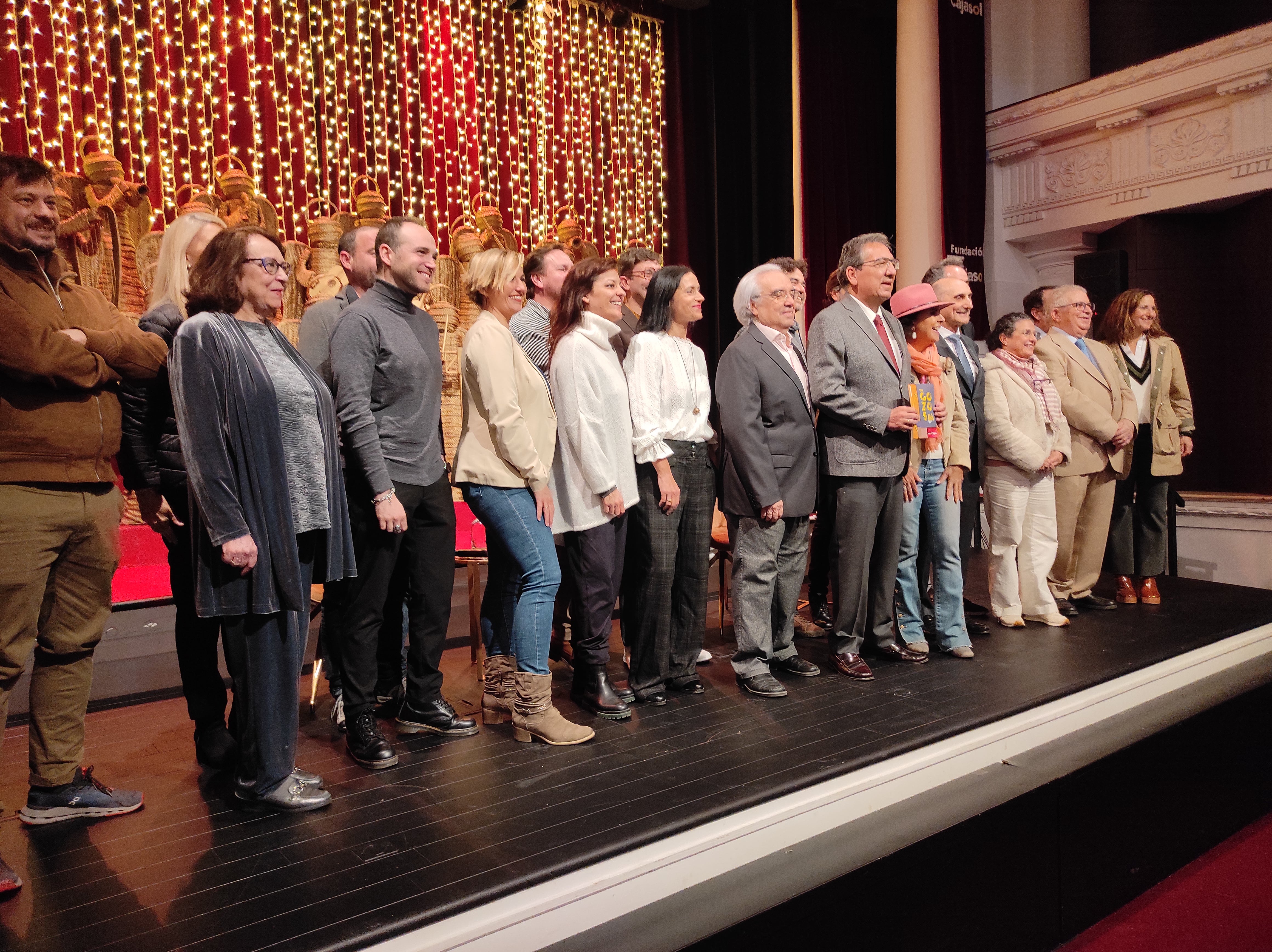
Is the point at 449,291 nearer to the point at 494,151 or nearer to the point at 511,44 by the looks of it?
the point at 494,151

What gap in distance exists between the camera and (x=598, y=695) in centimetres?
288

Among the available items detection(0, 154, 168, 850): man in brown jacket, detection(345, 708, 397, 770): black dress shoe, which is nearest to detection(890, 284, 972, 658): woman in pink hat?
detection(345, 708, 397, 770): black dress shoe

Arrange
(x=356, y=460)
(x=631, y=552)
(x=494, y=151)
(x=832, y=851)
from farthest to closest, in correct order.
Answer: (x=494, y=151) < (x=631, y=552) < (x=356, y=460) < (x=832, y=851)

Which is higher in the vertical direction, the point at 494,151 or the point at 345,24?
the point at 345,24

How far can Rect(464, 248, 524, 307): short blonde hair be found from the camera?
8.83 feet

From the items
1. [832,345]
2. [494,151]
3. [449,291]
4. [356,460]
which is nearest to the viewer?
[356,460]

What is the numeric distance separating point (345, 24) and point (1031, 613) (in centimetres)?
516

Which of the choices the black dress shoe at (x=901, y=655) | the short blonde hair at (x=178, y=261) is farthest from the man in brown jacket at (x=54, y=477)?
the black dress shoe at (x=901, y=655)

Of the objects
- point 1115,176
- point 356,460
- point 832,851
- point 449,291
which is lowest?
point 832,851

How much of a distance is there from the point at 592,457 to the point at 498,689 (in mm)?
752

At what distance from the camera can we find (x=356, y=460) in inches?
95.5

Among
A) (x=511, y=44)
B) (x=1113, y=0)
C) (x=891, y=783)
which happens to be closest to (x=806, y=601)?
(x=891, y=783)

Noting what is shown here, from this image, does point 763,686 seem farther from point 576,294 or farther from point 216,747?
point 216,747

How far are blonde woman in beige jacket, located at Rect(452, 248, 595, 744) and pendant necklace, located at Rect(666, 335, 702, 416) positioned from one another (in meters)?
0.45
